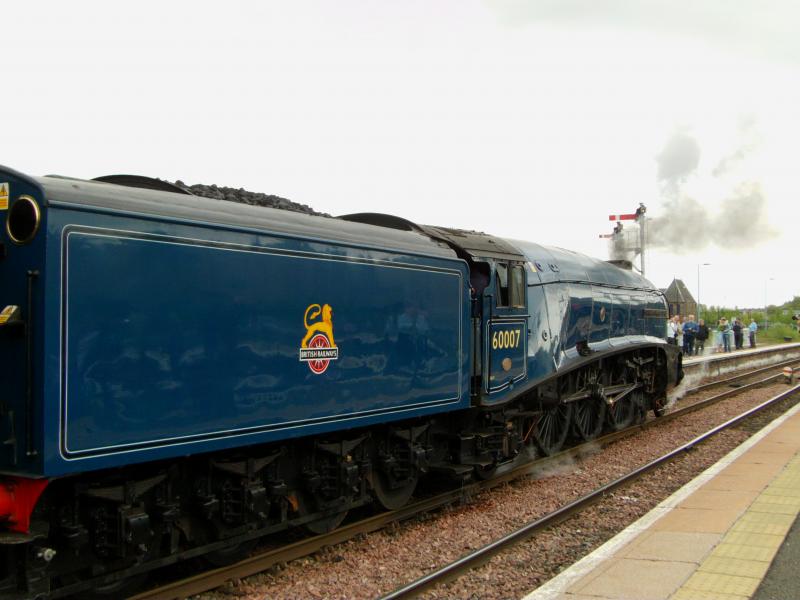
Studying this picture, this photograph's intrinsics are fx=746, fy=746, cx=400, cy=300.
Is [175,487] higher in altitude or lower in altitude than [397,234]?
lower

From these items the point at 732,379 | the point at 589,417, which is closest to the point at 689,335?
the point at 732,379

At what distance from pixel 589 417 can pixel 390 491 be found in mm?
5075

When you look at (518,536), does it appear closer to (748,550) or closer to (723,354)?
(748,550)

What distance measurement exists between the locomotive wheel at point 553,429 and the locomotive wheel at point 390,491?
278 cm

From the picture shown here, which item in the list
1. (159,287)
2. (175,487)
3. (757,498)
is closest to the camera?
(159,287)

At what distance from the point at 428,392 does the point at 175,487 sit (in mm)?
2626

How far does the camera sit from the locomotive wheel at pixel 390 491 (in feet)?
23.1

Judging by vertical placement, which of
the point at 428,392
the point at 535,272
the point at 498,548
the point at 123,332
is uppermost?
the point at 535,272

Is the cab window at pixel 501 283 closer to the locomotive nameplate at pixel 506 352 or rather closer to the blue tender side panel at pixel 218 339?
the locomotive nameplate at pixel 506 352

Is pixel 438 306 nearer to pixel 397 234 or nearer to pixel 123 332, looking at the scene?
pixel 397 234

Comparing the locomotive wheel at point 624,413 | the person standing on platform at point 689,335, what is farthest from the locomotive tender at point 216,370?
the person standing on platform at point 689,335

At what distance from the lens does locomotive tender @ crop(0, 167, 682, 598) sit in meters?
3.96

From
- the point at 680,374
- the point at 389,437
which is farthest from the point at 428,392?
the point at 680,374

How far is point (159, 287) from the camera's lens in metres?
4.41
